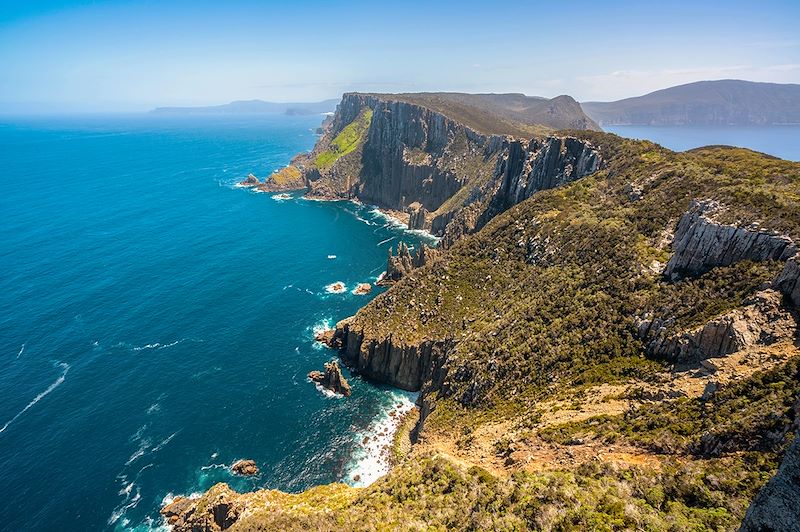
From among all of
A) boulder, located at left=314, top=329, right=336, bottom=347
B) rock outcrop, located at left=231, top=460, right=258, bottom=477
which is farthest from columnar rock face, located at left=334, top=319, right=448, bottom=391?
rock outcrop, located at left=231, top=460, right=258, bottom=477

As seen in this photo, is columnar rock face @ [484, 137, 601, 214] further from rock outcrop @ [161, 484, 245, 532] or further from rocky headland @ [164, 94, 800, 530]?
rock outcrop @ [161, 484, 245, 532]

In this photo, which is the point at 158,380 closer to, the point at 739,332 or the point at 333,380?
the point at 333,380

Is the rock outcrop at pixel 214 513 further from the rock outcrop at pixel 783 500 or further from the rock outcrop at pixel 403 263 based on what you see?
the rock outcrop at pixel 403 263

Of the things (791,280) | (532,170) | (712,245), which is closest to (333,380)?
(712,245)

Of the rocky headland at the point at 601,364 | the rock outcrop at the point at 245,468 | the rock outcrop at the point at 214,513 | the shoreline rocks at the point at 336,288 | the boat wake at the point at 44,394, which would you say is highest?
the rocky headland at the point at 601,364

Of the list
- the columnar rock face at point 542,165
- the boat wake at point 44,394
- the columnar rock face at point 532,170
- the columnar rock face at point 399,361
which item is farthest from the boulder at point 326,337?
the columnar rock face at point 542,165

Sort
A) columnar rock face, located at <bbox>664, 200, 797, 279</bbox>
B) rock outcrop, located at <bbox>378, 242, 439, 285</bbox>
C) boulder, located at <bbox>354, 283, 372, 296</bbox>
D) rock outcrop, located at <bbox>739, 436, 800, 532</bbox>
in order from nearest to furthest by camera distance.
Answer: rock outcrop, located at <bbox>739, 436, 800, 532</bbox>, columnar rock face, located at <bbox>664, 200, 797, 279</bbox>, boulder, located at <bbox>354, 283, 372, 296</bbox>, rock outcrop, located at <bbox>378, 242, 439, 285</bbox>
